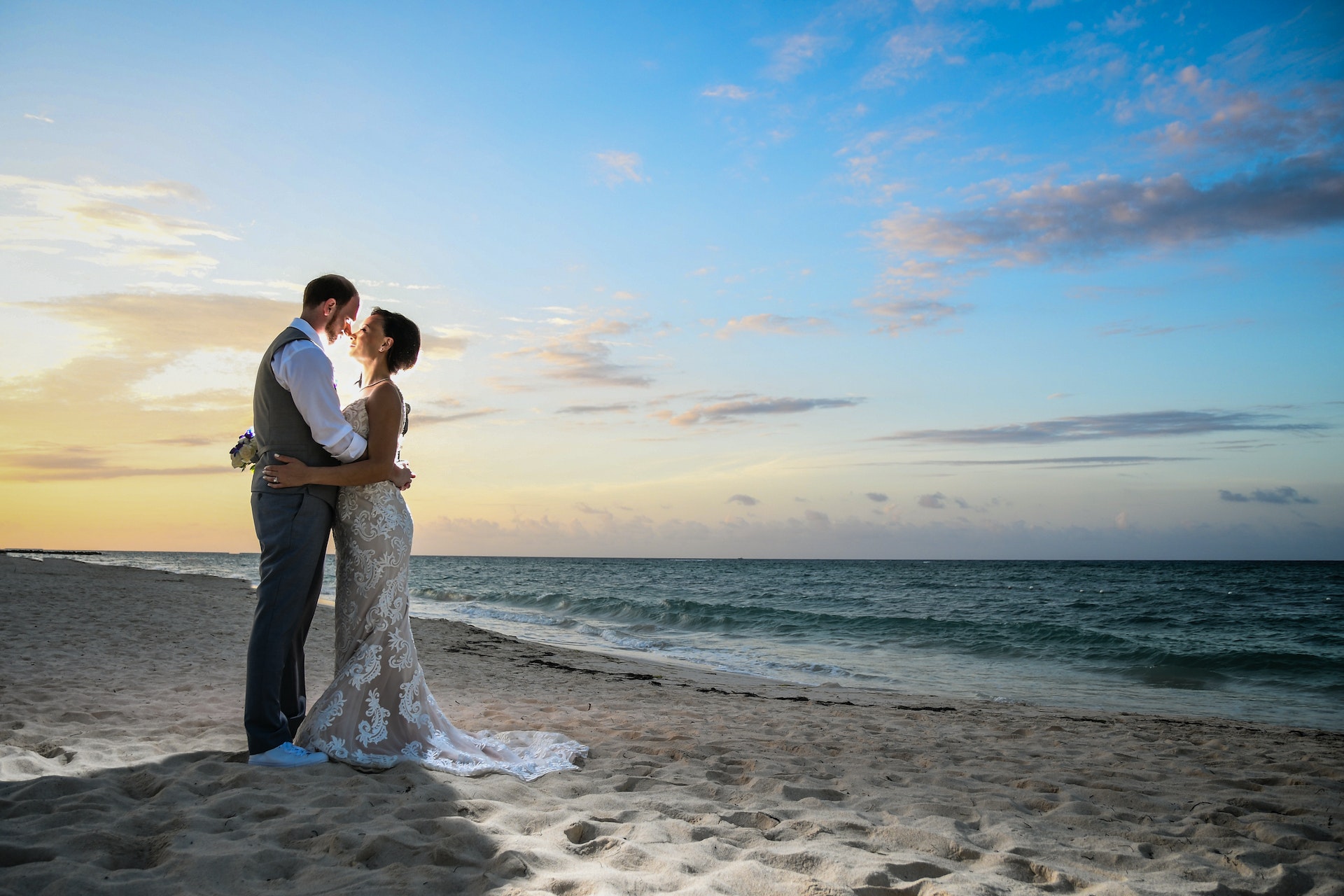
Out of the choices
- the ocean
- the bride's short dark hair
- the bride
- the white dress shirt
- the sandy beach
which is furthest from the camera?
the ocean

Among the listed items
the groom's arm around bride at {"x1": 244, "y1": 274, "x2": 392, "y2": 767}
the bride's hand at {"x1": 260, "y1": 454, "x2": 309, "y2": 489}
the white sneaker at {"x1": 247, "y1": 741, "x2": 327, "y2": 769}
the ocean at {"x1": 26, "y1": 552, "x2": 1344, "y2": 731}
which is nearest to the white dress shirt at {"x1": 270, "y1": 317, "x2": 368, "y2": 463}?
the groom's arm around bride at {"x1": 244, "y1": 274, "x2": 392, "y2": 767}

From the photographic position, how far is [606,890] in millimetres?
2348

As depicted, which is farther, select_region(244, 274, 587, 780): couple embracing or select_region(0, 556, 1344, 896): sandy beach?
select_region(244, 274, 587, 780): couple embracing

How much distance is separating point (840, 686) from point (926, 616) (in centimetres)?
1261

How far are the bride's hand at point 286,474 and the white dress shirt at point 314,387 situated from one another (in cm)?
15

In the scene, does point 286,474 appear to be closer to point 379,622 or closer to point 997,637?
point 379,622

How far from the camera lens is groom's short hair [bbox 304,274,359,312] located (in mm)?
3719

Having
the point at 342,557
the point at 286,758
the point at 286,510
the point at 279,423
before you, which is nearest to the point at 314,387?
the point at 279,423

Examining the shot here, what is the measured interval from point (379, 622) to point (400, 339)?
149cm

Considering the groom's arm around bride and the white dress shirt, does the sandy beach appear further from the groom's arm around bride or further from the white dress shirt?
the white dress shirt

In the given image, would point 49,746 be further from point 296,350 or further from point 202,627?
point 202,627

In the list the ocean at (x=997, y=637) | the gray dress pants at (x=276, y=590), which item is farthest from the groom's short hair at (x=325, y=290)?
the ocean at (x=997, y=637)

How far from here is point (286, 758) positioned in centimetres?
352

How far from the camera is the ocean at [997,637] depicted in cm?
1073
